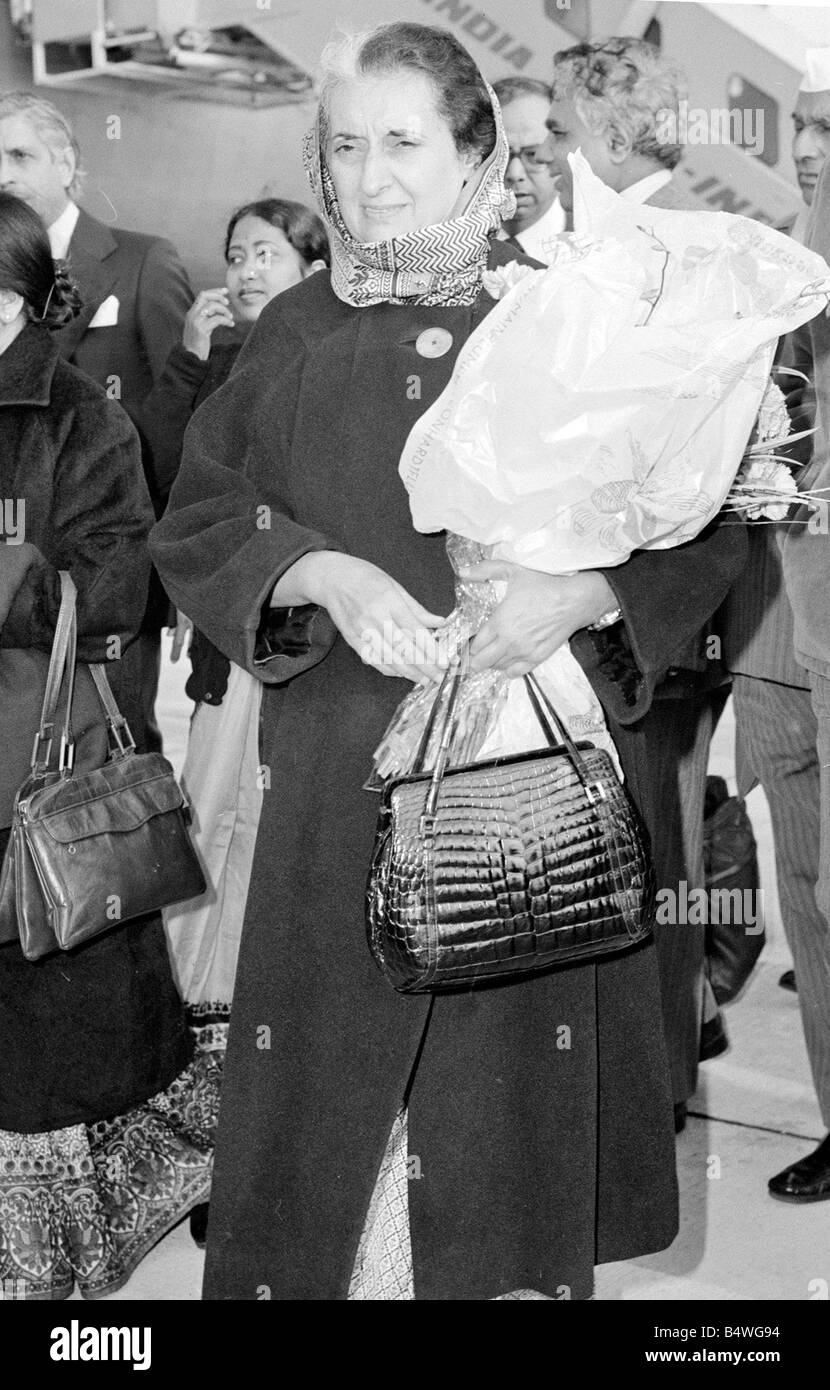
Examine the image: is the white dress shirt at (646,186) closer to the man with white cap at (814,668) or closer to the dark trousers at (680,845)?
the man with white cap at (814,668)

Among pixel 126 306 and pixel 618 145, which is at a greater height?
pixel 618 145

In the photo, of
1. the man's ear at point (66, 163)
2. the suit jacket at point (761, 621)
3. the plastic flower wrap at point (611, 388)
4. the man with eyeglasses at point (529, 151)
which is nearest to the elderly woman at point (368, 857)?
the plastic flower wrap at point (611, 388)

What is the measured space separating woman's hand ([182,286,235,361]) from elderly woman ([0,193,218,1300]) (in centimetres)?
84

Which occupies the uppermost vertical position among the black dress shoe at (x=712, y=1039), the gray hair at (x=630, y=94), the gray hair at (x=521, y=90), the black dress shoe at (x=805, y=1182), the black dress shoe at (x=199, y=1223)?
the gray hair at (x=630, y=94)

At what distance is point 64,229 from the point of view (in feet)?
13.8

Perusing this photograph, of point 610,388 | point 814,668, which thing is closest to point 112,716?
point 814,668

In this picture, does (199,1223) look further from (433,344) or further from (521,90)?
(521,90)

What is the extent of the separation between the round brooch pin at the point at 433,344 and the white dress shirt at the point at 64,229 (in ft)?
7.88

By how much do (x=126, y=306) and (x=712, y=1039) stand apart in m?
2.37

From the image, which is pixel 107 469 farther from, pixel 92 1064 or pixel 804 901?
pixel 804 901

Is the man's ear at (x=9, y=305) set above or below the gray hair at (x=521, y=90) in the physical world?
below

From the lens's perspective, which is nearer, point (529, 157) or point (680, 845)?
point (680, 845)

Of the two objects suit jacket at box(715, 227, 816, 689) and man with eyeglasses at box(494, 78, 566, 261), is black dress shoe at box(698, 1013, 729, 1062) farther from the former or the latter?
man with eyeglasses at box(494, 78, 566, 261)

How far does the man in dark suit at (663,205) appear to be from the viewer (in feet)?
11.0
